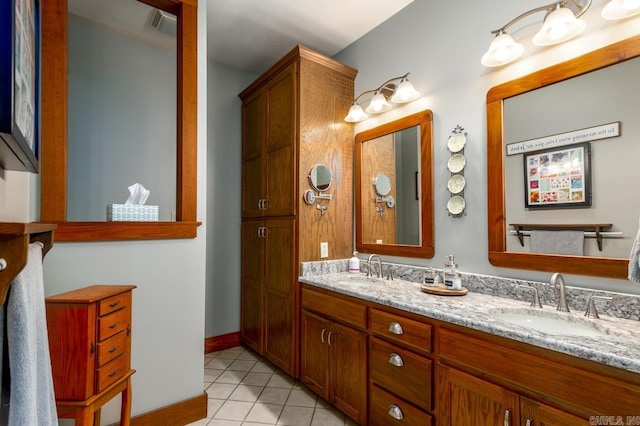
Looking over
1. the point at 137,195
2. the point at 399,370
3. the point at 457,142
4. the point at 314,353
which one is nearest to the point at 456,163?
the point at 457,142

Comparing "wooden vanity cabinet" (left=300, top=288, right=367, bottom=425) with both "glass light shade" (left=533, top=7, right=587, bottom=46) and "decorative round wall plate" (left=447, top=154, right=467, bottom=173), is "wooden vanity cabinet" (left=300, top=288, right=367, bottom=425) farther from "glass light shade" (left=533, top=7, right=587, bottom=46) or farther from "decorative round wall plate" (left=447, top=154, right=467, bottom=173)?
"glass light shade" (left=533, top=7, right=587, bottom=46)

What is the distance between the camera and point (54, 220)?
1.68 metres

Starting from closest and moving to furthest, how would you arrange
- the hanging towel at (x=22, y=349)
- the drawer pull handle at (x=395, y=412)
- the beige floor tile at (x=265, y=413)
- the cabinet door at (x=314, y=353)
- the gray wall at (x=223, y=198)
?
the hanging towel at (x=22, y=349)
the drawer pull handle at (x=395, y=412)
the beige floor tile at (x=265, y=413)
the cabinet door at (x=314, y=353)
the gray wall at (x=223, y=198)

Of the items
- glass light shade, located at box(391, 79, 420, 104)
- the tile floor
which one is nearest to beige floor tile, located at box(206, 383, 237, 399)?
the tile floor

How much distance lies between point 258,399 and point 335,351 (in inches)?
27.3

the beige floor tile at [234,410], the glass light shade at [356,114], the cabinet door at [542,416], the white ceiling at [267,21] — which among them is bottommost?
the beige floor tile at [234,410]

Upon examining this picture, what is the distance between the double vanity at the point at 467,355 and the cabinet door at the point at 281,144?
75 centimetres

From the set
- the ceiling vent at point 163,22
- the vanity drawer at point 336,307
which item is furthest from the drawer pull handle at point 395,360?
the ceiling vent at point 163,22

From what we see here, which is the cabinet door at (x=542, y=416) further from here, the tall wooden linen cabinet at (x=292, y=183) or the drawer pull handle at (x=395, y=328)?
the tall wooden linen cabinet at (x=292, y=183)

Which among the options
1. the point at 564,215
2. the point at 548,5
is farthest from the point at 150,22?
the point at 564,215

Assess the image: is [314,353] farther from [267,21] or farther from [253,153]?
[267,21]

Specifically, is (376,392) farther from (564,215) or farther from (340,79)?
(340,79)

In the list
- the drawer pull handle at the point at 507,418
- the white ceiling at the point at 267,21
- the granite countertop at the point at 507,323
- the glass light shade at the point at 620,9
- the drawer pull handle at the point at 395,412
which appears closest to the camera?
the granite countertop at the point at 507,323

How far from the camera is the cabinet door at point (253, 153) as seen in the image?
2.94m
